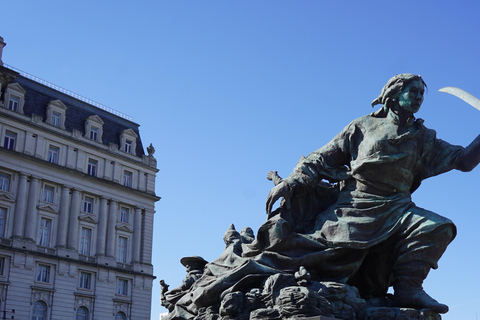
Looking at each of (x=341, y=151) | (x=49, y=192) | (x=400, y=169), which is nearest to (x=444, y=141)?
(x=400, y=169)

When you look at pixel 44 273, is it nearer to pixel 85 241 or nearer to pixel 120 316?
pixel 85 241

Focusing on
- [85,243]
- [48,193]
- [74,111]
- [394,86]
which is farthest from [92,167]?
[394,86]

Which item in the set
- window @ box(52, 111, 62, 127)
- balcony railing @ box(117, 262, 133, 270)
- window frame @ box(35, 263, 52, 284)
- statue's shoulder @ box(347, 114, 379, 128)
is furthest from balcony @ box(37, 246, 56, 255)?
statue's shoulder @ box(347, 114, 379, 128)

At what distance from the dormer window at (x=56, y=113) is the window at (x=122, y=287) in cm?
1246

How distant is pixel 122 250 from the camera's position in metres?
48.3

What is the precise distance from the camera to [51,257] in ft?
140

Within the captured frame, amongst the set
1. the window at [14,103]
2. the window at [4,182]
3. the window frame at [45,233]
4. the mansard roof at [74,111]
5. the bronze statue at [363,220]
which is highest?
the mansard roof at [74,111]

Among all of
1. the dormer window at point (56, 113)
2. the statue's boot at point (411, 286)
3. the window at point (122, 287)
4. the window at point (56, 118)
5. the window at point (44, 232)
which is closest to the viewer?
the statue's boot at point (411, 286)

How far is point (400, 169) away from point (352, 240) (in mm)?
883

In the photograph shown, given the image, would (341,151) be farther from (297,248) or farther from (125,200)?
(125,200)

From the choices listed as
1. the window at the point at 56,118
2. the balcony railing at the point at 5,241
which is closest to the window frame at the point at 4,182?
the balcony railing at the point at 5,241

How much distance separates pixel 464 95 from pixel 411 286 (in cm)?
212

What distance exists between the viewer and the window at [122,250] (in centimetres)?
4791

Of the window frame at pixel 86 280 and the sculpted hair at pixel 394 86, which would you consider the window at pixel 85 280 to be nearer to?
the window frame at pixel 86 280
